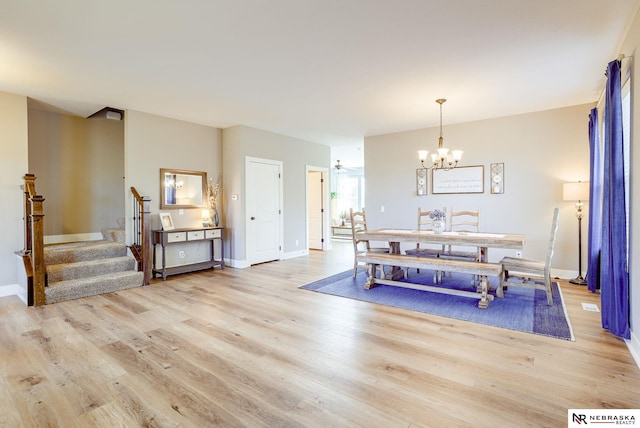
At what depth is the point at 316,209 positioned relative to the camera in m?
8.36

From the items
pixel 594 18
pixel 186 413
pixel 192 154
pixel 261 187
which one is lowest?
pixel 186 413

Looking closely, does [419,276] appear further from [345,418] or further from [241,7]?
[241,7]

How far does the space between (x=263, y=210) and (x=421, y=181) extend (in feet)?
10.2

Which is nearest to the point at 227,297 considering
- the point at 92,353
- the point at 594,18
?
the point at 92,353

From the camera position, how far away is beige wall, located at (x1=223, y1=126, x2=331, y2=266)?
6.06m

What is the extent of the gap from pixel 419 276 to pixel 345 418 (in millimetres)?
3597

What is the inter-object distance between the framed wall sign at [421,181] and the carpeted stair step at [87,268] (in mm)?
5008

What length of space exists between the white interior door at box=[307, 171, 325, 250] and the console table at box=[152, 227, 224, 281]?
9.65 ft

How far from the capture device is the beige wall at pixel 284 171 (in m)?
6.06

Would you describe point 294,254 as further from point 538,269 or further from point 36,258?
point 538,269

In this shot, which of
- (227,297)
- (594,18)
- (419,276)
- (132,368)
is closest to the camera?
(132,368)

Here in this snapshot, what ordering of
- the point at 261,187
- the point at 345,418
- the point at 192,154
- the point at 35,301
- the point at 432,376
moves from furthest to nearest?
the point at 261,187 < the point at 192,154 < the point at 35,301 < the point at 432,376 < the point at 345,418

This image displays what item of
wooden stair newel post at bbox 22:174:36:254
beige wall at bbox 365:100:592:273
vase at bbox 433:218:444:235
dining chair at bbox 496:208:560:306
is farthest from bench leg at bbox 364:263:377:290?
wooden stair newel post at bbox 22:174:36:254

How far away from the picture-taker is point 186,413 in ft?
6.03
